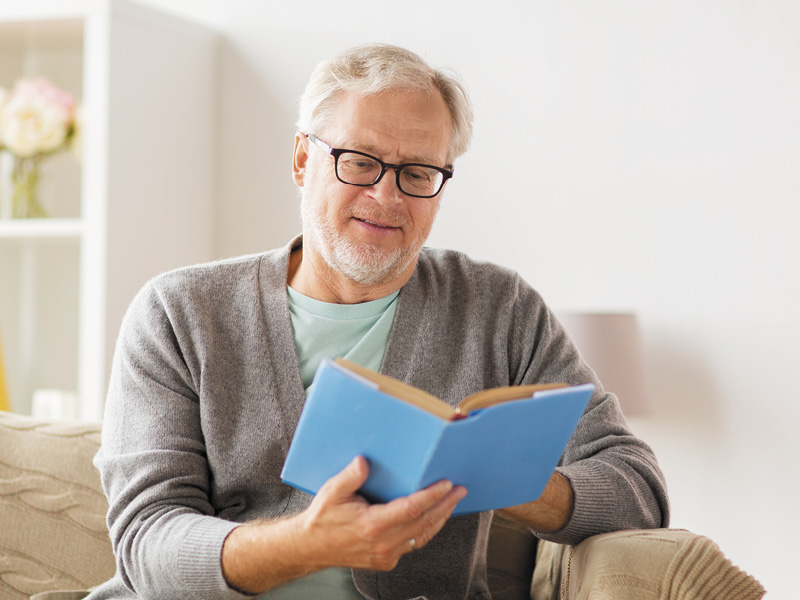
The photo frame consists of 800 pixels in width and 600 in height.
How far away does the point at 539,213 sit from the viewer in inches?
111

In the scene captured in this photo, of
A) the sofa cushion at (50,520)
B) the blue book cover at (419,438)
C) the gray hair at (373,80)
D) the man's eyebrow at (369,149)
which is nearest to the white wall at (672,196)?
the gray hair at (373,80)

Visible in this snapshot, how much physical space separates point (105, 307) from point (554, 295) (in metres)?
1.35

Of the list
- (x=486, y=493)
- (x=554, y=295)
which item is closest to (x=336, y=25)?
(x=554, y=295)

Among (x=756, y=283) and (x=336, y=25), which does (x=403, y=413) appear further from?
(x=336, y=25)

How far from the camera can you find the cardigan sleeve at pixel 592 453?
1.40 metres

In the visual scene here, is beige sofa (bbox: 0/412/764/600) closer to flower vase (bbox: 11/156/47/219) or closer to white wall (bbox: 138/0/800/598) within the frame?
white wall (bbox: 138/0/800/598)

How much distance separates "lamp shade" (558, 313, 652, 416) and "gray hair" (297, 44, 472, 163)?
1028 millimetres

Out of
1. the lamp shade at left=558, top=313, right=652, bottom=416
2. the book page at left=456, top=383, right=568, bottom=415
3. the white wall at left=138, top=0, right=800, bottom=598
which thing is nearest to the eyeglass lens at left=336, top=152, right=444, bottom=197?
the book page at left=456, top=383, right=568, bottom=415

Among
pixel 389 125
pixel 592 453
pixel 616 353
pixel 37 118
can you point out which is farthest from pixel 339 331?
pixel 37 118

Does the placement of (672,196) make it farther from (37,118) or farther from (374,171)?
(37,118)

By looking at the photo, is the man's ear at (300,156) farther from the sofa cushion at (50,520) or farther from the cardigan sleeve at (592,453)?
the sofa cushion at (50,520)

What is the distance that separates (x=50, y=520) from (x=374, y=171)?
2.94 feet

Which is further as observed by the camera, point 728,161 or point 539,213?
point 539,213

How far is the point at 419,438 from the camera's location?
0.99 meters
